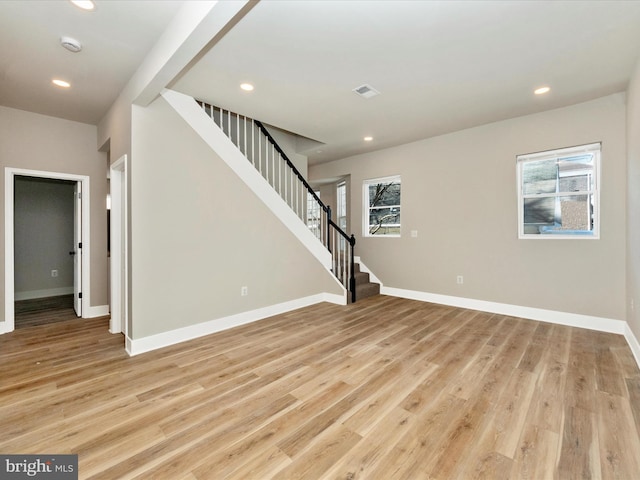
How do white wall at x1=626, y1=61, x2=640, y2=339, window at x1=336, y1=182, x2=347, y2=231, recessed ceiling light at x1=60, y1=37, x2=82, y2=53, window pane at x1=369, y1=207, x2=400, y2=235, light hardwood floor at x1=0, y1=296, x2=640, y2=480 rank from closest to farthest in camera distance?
light hardwood floor at x1=0, y1=296, x2=640, y2=480 → recessed ceiling light at x1=60, y1=37, x2=82, y2=53 → white wall at x1=626, y1=61, x2=640, y2=339 → window pane at x1=369, y1=207, x2=400, y2=235 → window at x1=336, y1=182, x2=347, y2=231

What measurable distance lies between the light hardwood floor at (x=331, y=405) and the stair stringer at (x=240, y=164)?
71.6 inches

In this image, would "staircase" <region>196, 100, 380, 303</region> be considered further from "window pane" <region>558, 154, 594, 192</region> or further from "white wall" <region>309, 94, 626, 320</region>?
"window pane" <region>558, 154, 594, 192</region>

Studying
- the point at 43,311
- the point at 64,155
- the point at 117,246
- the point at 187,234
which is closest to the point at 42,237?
the point at 43,311

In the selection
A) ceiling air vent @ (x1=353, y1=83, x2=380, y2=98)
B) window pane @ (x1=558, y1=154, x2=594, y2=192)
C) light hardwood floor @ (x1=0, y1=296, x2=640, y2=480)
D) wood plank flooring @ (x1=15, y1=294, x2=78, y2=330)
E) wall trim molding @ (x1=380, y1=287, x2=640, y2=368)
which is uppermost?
ceiling air vent @ (x1=353, y1=83, x2=380, y2=98)

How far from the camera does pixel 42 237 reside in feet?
18.3

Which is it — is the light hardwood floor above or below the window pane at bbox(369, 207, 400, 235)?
below

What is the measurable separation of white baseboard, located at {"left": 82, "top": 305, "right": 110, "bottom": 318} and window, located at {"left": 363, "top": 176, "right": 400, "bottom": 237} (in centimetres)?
490

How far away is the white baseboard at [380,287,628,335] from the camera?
11.7 feet

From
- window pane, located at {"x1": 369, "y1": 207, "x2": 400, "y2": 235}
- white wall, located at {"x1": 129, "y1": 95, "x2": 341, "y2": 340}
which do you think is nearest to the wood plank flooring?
white wall, located at {"x1": 129, "y1": 95, "x2": 341, "y2": 340}

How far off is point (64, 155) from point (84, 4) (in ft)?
9.69

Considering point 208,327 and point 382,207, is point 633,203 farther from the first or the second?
point 208,327

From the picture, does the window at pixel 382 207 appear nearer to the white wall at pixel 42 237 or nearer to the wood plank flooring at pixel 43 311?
the wood plank flooring at pixel 43 311

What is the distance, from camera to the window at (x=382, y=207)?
578 centimetres

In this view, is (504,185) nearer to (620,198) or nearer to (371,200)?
(620,198)
